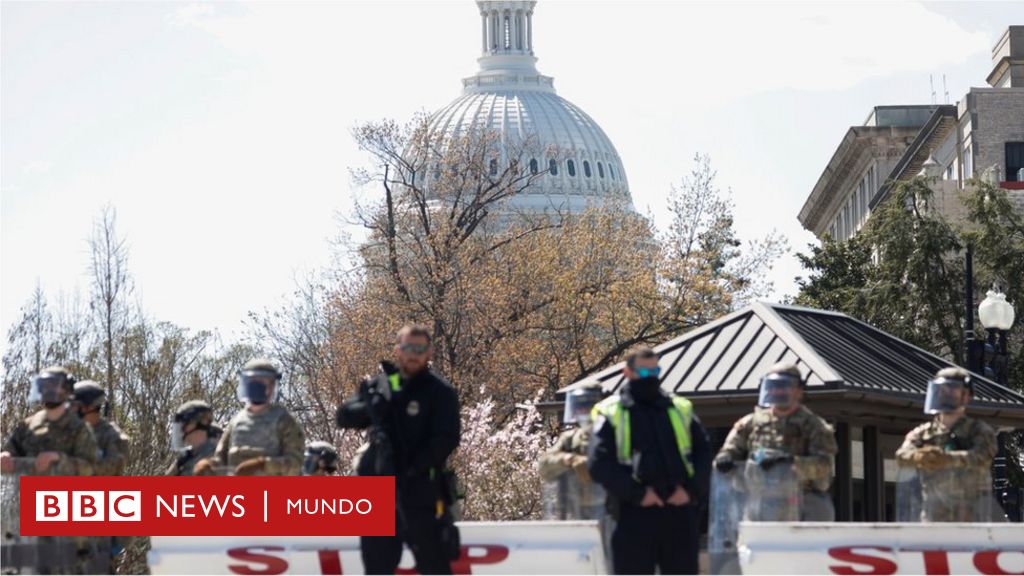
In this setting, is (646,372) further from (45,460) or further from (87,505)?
(87,505)

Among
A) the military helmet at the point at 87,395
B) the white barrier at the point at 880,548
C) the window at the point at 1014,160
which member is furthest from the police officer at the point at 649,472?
the window at the point at 1014,160

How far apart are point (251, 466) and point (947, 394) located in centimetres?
518

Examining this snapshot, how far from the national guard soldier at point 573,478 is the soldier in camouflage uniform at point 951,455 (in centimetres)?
242

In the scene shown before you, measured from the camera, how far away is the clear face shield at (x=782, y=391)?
656 inches

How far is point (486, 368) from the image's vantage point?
1944 inches

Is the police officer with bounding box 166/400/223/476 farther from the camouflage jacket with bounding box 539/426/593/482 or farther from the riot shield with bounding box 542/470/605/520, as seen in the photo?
the riot shield with bounding box 542/470/605/520

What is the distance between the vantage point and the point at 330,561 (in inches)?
666

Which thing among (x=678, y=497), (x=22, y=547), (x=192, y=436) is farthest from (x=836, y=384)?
(x=22, y=547)

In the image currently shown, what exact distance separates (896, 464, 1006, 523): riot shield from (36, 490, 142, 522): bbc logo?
239 inches

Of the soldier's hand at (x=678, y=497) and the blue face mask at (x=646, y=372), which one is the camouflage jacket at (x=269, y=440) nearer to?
the blue face mask at (x=646, y=372)

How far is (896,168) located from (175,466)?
6869cm

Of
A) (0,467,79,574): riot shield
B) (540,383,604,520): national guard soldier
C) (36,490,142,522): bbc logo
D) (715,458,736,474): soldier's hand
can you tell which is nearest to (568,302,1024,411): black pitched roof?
(540,383,604,520): national guard soldier

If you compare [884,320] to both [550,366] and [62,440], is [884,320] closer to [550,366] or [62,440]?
[550,366]

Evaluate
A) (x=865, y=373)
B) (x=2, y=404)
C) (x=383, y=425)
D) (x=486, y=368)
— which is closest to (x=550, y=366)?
(x=486, y=368)
